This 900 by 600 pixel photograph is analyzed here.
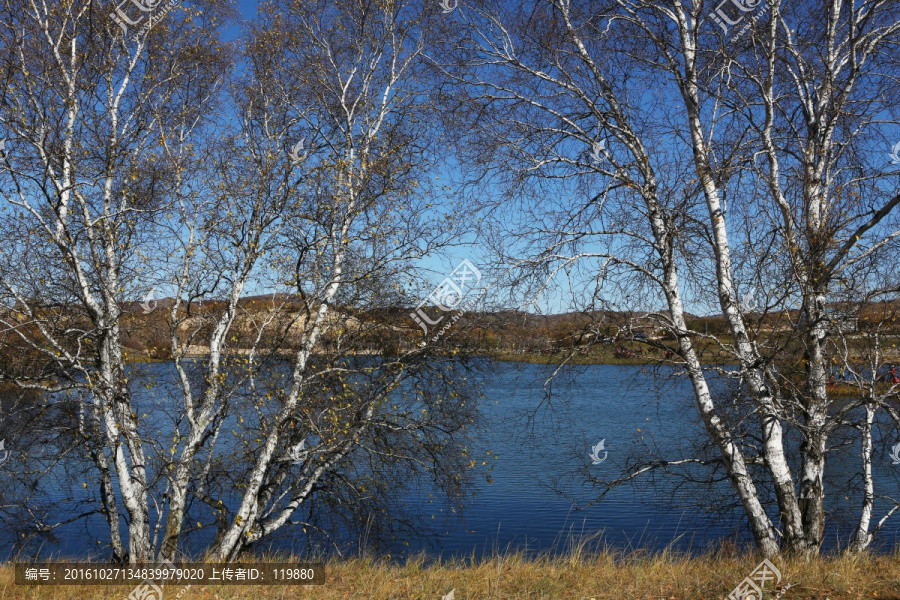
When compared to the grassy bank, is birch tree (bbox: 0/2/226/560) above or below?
above

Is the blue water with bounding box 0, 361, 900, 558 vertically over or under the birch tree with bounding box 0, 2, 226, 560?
under

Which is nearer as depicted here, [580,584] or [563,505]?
[580,584]

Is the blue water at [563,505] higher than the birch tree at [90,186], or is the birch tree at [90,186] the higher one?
the birch tree at [90,186]

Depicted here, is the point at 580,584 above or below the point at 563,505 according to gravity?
above

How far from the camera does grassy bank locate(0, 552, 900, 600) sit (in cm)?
517

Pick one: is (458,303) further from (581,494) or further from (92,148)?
→ (581,494)

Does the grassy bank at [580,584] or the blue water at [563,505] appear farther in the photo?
the blue water at [563,505]

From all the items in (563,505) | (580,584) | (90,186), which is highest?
(90,186)

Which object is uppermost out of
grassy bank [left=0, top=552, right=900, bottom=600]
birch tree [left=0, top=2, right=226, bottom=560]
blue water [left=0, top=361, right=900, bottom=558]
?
birch tree [left=0, top=2, right=226, bottom=560]

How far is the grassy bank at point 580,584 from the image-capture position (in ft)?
17.0

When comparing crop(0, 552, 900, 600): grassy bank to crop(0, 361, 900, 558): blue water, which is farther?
crop(0, 361, 900, 558): blue water

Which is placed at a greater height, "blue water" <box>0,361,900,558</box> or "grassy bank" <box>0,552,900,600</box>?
"grassy bank" <box>0,552,900,600</box>

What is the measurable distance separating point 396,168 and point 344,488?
215 inches

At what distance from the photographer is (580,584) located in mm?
5566
